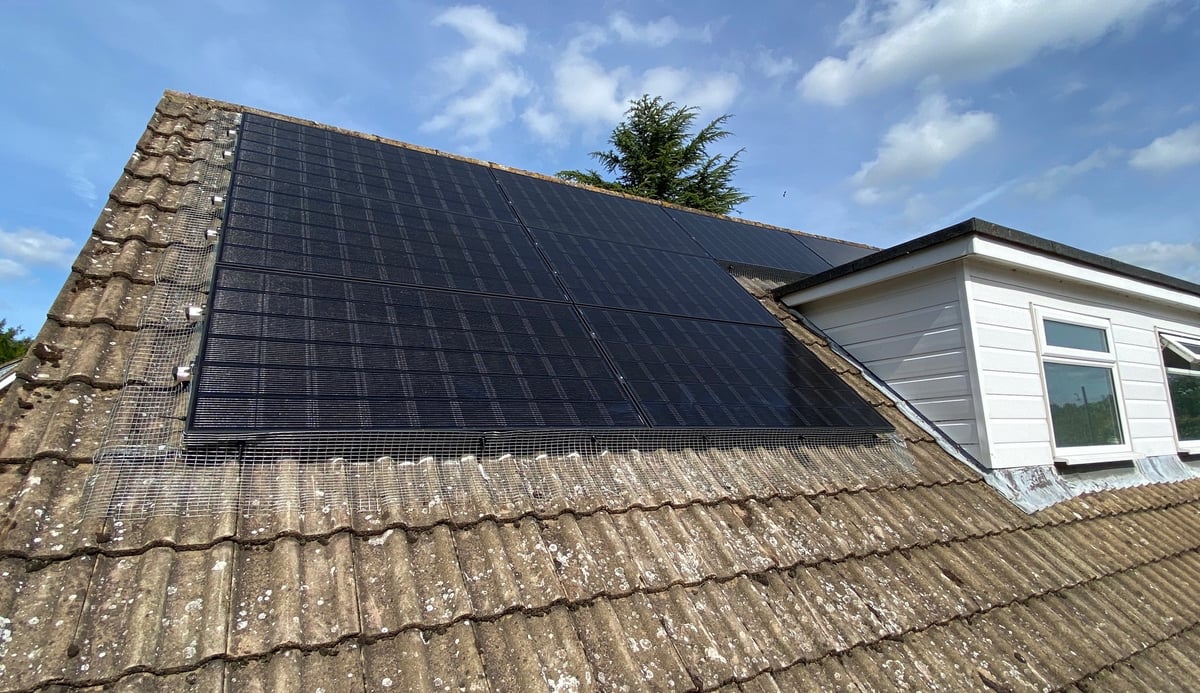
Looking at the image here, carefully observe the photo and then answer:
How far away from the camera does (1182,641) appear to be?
3.34 metres

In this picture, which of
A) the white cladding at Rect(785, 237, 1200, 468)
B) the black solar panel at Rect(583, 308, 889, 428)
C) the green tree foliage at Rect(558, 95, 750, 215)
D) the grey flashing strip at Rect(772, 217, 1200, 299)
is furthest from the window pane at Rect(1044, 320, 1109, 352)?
the green tree foliage at Rect(558, 95, 750, 215)

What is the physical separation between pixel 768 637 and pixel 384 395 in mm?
1869

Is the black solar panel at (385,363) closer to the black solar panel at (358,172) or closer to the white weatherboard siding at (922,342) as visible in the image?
the black solar panel at (358,172)

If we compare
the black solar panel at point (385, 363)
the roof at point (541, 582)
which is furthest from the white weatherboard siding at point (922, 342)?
the black solar panel at point (385, 363)

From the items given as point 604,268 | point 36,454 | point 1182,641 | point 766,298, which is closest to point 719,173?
point 766,298

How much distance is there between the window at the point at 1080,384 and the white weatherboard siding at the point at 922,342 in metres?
0.91

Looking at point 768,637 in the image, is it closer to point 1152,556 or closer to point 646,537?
point 646,537

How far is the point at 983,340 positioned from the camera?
442cm

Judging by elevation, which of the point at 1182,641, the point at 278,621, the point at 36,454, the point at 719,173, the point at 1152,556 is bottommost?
the point at 1182,641

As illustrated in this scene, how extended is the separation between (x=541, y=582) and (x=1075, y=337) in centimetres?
563

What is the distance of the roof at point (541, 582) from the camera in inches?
65.1

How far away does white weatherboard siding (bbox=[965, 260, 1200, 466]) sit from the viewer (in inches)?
172

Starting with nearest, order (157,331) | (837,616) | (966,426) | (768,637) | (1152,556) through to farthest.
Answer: (768,637), (837,616), (157,331), (1152,556), (966,426)

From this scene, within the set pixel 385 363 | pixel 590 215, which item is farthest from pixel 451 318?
pixel 590 215
